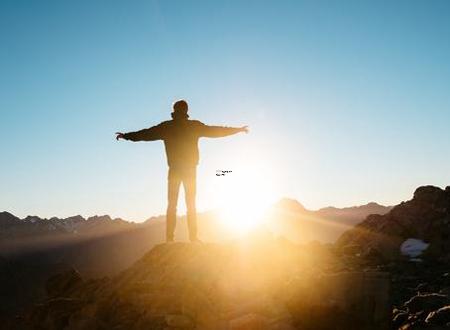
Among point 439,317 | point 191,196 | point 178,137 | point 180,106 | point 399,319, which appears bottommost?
point 399,319

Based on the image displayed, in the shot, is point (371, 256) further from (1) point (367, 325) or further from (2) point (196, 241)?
(1) point (367, 325)

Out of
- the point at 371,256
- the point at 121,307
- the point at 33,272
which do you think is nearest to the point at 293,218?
the point at 33,272

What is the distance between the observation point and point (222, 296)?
1138 centimetres

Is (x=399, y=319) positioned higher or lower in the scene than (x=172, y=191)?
lower

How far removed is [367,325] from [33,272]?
200 m

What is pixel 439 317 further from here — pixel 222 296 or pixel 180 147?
pixel 180 147

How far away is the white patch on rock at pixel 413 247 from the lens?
75.8 feet

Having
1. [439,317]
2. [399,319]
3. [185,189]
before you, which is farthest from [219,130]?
[439,317]

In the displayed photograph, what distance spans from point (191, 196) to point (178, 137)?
176 centimetres

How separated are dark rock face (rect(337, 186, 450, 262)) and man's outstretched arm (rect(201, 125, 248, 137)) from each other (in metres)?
12.4

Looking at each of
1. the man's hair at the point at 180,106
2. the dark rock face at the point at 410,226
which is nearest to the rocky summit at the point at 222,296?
the man's hair at the point at 180,106

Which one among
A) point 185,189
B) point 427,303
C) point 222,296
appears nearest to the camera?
point 427,303

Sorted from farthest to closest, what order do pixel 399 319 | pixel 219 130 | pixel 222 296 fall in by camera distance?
pixel 219 130 < pixel 222 296 < pixel 399 319

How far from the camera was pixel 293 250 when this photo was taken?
1808cm
